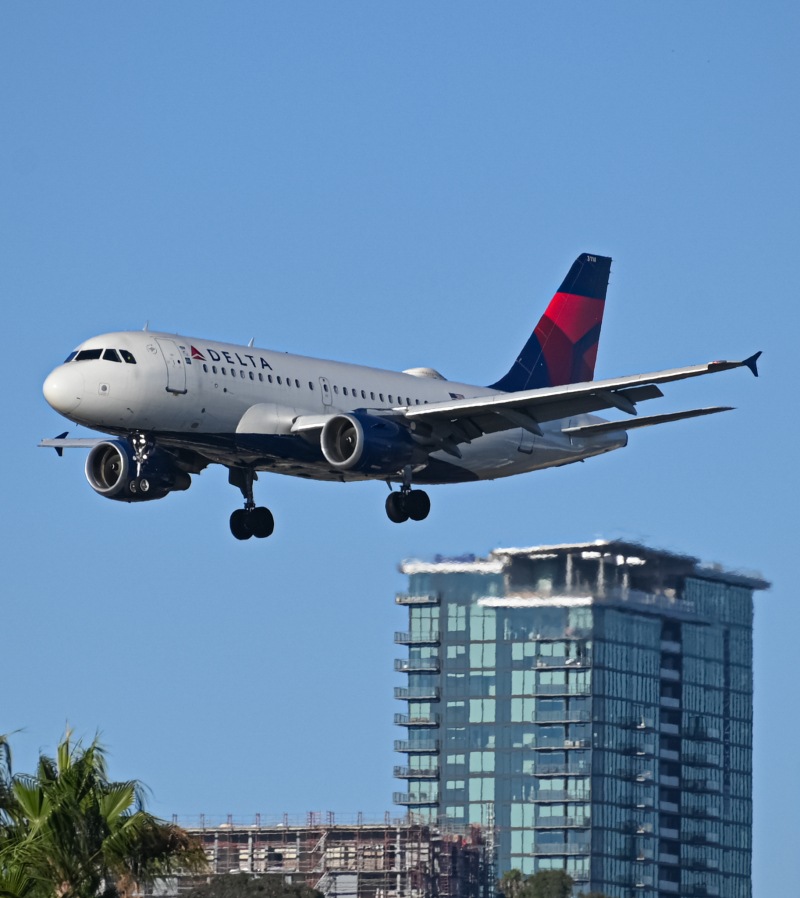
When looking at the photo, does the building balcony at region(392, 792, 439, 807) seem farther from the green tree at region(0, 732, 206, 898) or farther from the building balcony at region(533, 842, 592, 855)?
the green tree at region(0, 732, 206, 898)

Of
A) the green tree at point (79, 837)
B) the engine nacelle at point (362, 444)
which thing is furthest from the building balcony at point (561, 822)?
the green tree at point (79, 837)

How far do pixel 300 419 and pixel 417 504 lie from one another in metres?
5.55

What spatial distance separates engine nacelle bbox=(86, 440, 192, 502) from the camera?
2031 inches

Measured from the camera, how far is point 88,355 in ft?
157

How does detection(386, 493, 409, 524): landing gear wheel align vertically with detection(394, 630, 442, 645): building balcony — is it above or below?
below

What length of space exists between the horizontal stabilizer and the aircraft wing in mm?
1913

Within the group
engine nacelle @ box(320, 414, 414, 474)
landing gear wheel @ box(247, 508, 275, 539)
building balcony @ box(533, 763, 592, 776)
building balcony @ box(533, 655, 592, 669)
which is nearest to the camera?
engine nacelle @ box(320, 414, 414, 474)

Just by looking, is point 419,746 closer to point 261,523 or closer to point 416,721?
point 416,721

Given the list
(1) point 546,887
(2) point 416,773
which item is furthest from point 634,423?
(2) point 416,773

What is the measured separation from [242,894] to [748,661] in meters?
77.9

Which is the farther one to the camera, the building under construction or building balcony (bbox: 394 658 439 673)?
building balcony (bbox: 394 658 439 673)

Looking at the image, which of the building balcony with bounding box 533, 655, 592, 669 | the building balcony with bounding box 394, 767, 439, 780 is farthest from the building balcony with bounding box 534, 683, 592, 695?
the building balcony with bounding box 394, 767, 439, 780

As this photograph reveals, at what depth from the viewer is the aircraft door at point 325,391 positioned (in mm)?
51375

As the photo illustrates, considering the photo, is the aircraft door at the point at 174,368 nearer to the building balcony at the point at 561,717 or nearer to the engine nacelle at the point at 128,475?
the engine nacelle at the point at 128,475
